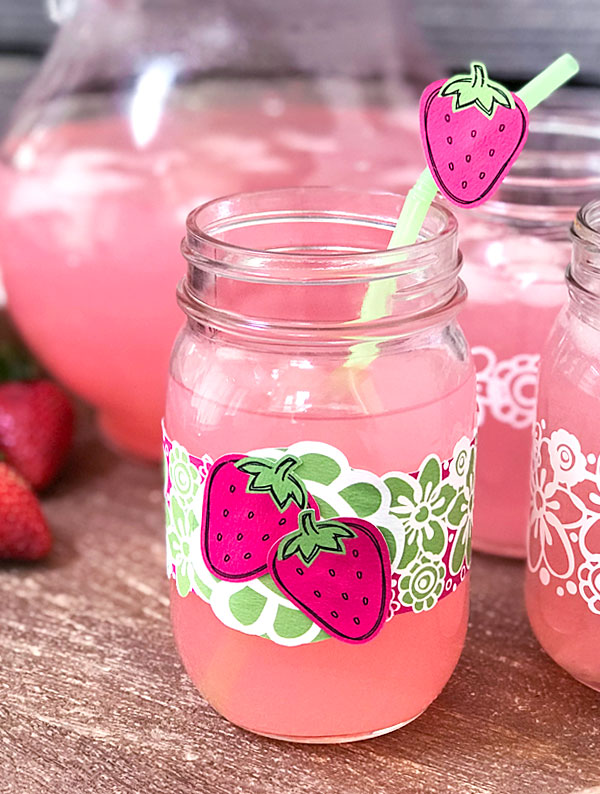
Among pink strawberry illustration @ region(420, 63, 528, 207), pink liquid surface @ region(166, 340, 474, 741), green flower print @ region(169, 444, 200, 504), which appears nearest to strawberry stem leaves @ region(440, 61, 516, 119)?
pink strawberry illustration @ region(420, 63, 528, 207)

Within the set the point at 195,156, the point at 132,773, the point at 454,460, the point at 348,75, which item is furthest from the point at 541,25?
the point at 132,773

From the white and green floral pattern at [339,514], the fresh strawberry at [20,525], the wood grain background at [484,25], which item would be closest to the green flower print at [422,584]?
the white and green floral pattern at [339,514]

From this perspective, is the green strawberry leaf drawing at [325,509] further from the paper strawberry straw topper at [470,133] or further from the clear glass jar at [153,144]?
the clear glass jar at [153,144]

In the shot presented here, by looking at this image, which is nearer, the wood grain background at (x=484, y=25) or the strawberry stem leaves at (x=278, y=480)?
the strawberry stem leaves at (x=278, y=480)

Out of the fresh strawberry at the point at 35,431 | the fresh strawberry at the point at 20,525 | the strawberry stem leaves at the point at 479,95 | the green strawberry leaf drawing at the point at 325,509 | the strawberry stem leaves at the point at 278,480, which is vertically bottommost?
the fresh strawberry at the point at 35,431

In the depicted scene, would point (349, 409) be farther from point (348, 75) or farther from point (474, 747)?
point (348, 75)

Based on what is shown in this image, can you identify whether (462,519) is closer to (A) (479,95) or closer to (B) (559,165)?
(A) (479,95)
